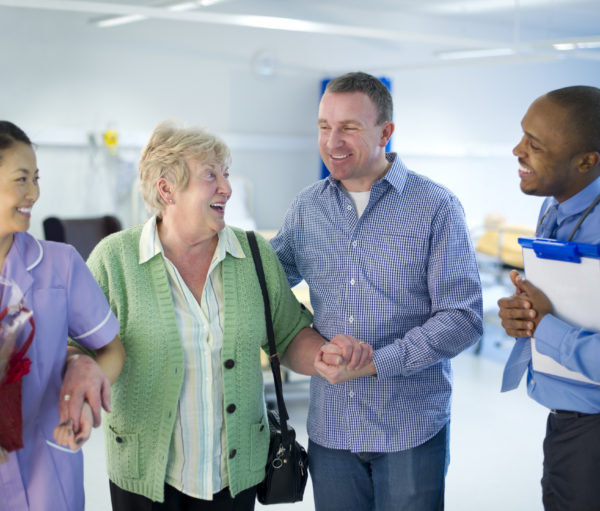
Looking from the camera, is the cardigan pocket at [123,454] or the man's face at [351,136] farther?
the man's face at [351,136]

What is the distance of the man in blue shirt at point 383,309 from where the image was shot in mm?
1858

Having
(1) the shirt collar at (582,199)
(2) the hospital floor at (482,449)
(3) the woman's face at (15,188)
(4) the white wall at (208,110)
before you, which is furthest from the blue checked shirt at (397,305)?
(4) the white wall at (208,110)

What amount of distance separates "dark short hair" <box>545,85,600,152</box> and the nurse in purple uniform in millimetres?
1135

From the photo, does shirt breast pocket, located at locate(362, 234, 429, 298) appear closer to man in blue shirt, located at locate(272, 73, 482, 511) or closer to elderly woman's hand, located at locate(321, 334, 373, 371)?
man in blue shirt, located at locate(272, 73, 482, 511)

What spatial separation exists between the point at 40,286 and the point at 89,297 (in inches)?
4.4

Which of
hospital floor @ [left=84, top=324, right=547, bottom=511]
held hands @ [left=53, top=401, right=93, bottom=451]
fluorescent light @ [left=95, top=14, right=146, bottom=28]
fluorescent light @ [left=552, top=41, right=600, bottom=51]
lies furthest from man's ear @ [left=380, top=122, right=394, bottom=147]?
fluorescent light @ [left=95, top=14, right=146, bottom=28]

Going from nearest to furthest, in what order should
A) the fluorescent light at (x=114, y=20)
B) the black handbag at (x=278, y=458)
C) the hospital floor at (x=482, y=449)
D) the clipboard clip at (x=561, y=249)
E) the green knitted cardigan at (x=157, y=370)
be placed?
the clipboard clip at (x=561, y=249) → the green knitted cardigan at (x=157, y=370) → the black handbag at (x=278, y=458) → the hospital floor at (x=482, y=449) → the fluorescent light at (x=114, y=20)

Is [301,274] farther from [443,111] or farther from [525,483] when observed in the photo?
[443,111]

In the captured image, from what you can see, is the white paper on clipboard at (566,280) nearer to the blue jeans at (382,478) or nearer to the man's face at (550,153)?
the man's face at (550,153)

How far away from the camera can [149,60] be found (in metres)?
6.63

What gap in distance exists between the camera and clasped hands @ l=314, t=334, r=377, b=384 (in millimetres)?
1735

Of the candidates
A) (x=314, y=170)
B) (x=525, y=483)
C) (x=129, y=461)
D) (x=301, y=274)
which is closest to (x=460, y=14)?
(x=314, y=170)

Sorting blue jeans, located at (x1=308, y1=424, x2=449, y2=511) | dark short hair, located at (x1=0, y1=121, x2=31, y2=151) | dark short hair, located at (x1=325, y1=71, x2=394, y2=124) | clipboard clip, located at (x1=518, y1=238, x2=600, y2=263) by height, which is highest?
dark short hair, located at (x1=325, y1=71, x2=394, y2=124)

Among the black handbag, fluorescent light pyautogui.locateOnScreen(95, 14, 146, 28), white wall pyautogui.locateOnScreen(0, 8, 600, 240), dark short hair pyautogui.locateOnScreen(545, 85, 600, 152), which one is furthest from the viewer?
white wall pyautogui.locateOnScreen(0, 8, 600, 240)
